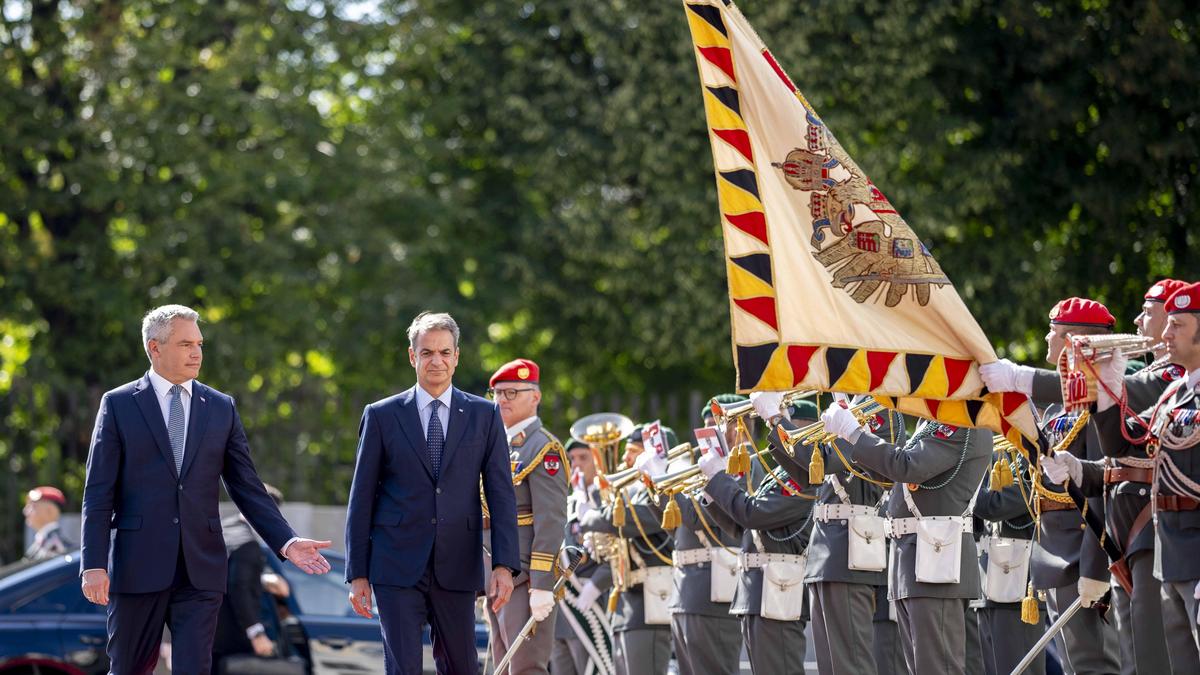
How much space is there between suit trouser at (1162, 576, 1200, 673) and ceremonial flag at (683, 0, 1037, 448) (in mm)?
780

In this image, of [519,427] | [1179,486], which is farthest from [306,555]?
[1179,486]

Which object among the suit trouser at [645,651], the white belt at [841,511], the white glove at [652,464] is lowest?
the suit trouser at [645,651]

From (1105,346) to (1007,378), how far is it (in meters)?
0.47

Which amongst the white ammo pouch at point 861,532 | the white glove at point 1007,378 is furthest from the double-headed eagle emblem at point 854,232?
the white ammo pouch at point 861,532

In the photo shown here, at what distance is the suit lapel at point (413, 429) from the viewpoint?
7.36 m

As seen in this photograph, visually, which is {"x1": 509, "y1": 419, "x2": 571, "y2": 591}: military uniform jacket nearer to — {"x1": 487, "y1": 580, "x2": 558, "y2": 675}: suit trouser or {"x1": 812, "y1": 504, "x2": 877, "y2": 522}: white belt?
{"x1": 487, "y1": 580, "x2": 558, "y2": 675}: suit trouser

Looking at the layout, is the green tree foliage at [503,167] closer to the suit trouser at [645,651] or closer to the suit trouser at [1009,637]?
the suit trouser at [645,651]

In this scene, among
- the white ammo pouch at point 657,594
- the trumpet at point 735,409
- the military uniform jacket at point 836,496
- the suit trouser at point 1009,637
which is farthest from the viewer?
the white ammo pouch at point 657,594

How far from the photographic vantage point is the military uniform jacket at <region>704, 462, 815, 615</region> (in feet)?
28.9

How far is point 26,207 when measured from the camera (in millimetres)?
20234

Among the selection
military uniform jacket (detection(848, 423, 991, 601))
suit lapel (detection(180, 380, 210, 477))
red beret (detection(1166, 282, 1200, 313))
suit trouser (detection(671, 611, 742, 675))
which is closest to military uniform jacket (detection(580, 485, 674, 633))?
suit trouser (detection(671, 611, 742, 675))

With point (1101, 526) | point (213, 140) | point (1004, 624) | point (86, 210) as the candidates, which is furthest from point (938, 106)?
point (1101, 526)

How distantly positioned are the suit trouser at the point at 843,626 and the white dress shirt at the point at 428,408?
2196 mm

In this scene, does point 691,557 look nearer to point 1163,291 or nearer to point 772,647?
point 772,647
